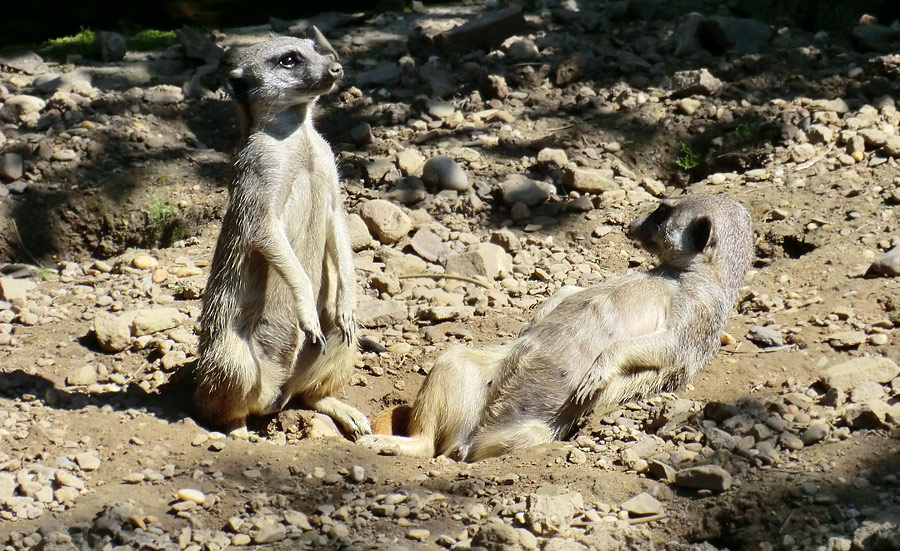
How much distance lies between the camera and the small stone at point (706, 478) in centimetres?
359

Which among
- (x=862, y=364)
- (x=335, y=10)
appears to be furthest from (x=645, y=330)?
(x=335, y=10)

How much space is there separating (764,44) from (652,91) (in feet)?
4.05

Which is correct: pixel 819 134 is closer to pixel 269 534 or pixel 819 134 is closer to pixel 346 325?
pixel 346 325

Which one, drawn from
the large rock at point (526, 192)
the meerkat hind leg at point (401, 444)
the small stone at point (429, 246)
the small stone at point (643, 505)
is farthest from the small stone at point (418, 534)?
the large rock at point (526, 192)

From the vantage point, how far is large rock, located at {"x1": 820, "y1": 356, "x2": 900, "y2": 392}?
441 cm

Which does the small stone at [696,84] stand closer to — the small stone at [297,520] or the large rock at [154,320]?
the large rock at [154,320]

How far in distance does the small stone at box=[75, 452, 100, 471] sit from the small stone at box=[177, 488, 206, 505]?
0.51m

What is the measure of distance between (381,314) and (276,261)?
1.25 m

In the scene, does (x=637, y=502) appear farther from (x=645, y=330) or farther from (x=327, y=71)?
(x=327, y=71)

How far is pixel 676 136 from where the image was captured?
7.18m

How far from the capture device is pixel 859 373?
4.45m

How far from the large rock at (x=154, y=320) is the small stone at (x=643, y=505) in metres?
2.88

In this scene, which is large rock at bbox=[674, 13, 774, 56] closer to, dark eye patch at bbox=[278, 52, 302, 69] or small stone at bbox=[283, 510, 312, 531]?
dark eye patch at bbox=[278, 52, 302, 69]

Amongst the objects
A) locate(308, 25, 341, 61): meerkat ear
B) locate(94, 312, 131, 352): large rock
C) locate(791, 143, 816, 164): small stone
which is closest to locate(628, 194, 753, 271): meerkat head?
locate(791, 143, 816, 164): small stone
